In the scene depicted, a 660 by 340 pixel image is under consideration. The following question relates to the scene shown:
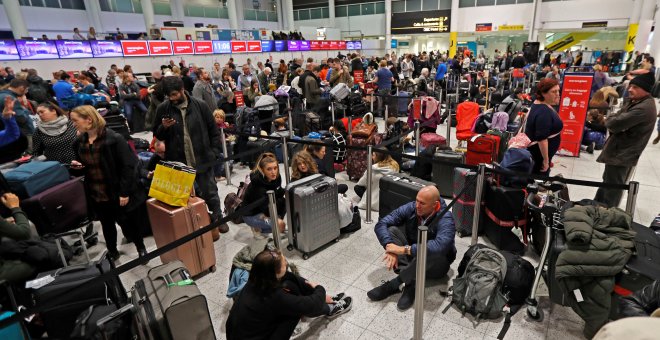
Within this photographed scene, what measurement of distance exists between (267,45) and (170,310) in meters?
21.6

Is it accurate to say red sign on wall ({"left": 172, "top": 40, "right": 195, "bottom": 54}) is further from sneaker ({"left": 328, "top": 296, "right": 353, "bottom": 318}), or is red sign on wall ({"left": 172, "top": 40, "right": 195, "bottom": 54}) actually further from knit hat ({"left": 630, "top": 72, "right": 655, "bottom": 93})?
knit hat ({"left": 630, "top": 72, "right": 655, "bottom": 93})

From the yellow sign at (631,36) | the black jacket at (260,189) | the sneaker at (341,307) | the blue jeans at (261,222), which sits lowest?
the sneaker at (341,307)

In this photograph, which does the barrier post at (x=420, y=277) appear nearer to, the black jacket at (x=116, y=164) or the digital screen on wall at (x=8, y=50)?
the black jacket at (x=116, y=164)

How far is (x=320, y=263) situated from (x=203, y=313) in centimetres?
167

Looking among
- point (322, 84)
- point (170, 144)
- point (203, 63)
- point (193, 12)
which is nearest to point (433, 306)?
point (170, 144)

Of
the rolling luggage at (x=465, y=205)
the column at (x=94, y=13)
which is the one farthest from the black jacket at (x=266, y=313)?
the column at (x=94, y=13)

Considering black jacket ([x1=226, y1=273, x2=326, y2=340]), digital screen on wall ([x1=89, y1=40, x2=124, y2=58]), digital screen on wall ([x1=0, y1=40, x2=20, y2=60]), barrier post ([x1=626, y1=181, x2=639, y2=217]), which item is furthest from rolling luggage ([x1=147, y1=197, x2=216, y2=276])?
digital screen on wall ([x1=89, y1=40, x2=124, y2=58])

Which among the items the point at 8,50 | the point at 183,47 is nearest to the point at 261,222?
the point at 8,50

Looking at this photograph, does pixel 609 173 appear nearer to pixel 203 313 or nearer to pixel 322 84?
pixel 203 313

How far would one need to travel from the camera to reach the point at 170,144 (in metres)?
4.43

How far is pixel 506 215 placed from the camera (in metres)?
3.96

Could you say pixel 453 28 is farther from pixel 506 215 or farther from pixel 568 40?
pixel 506 215

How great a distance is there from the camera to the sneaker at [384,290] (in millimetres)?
3443

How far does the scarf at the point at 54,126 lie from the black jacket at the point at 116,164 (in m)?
0.87
